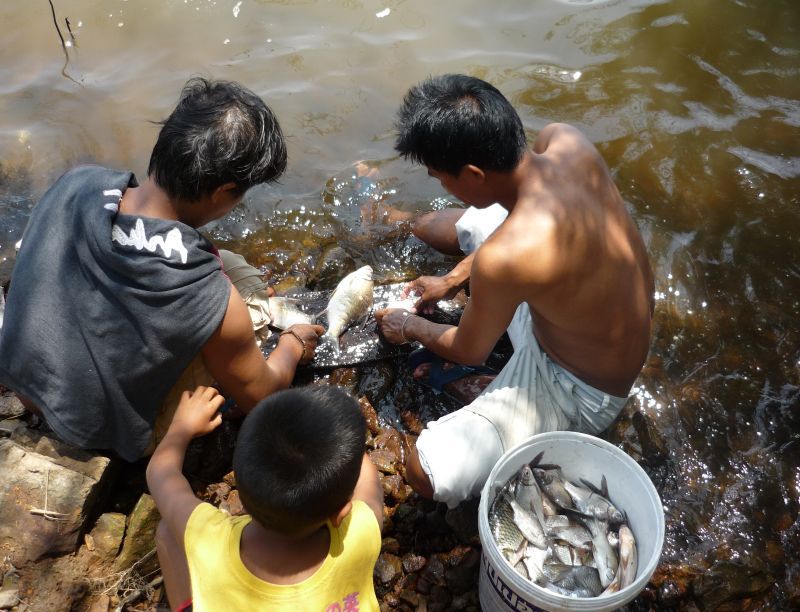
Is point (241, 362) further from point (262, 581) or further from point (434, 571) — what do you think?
point (434, 571)

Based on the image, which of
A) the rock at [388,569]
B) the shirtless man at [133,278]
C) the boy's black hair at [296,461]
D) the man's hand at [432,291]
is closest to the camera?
the boy's black hair at [296,461]

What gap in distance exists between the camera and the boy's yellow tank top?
223 centimetres

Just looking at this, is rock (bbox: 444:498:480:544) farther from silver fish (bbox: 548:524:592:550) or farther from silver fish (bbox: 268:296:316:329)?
silver fish (bbox: 268:296:316:329)

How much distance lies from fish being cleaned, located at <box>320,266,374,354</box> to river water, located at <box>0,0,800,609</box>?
603 millimetres

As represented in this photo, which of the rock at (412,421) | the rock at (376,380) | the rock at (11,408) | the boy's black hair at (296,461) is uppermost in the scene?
the boy's black hair at (296,461)

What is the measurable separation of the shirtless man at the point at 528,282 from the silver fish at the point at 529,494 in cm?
27

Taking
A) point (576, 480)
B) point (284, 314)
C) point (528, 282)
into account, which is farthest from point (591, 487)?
point (284, 314)

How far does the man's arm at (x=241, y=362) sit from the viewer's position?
3.12 m

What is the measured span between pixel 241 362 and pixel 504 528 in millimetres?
1541

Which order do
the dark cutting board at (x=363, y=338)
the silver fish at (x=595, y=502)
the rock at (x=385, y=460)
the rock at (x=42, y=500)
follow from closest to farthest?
the silver fish at (x=595, y=502), the rock at (x=42, y=500), the rock at (x=385, y=460), the dark cutting board at (x=363, y=338)

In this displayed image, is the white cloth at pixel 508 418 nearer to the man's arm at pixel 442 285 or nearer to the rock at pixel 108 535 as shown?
the man's arm at pixel 442 285

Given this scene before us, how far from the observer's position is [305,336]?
13.4 feet

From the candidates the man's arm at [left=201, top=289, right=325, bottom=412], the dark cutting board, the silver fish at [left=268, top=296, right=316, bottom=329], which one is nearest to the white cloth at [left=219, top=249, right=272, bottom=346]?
the silver fish at [left=268, top=296, right=316, bottom=329]

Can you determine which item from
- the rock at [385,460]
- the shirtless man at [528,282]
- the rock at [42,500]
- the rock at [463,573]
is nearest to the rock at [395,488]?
the rock at [385,460]
